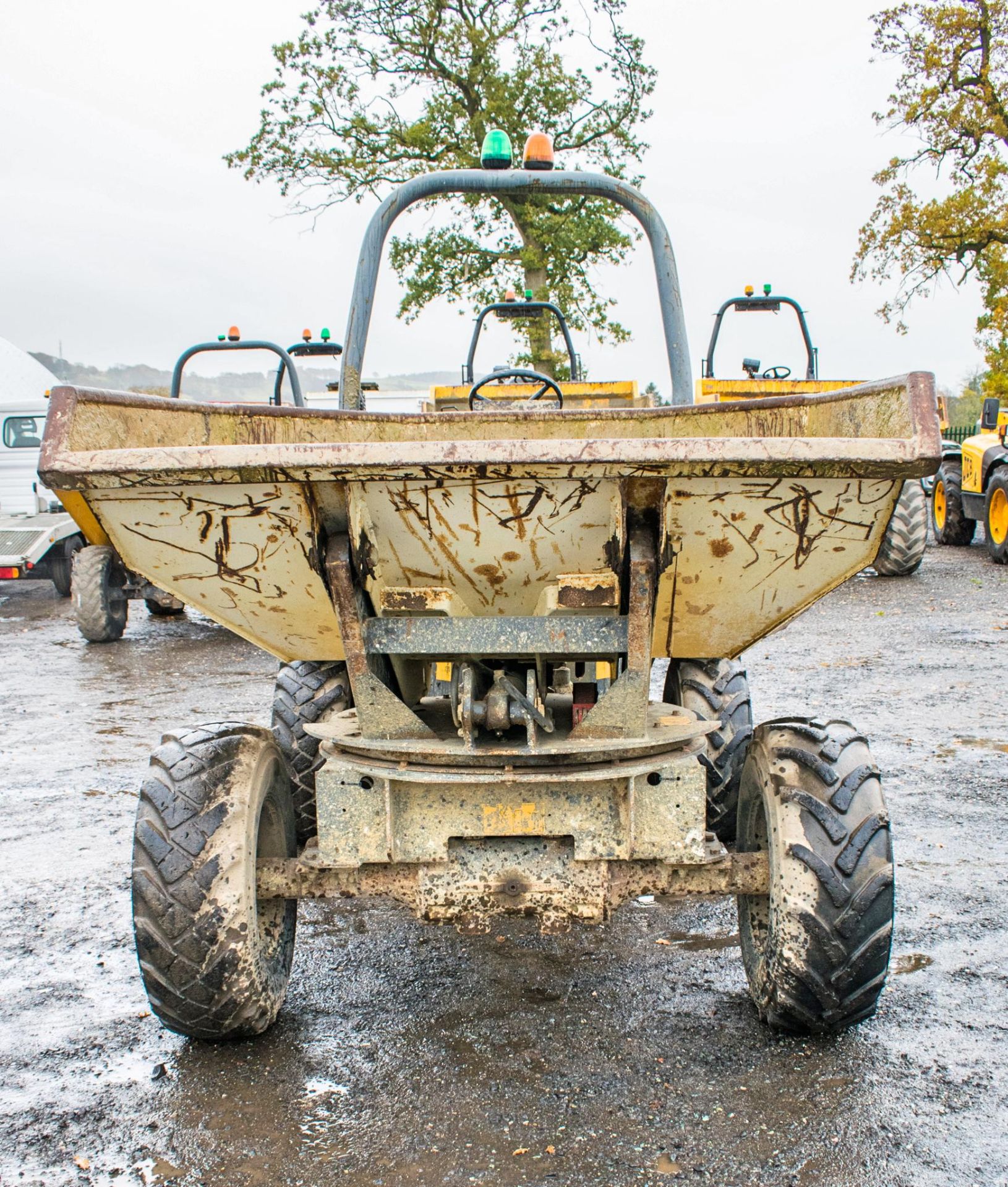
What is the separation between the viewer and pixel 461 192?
12.0 feet

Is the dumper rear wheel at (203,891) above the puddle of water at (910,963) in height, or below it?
above

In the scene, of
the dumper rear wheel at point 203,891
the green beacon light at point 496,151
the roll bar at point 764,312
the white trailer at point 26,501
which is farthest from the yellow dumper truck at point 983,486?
the dumper rear wheel at point 203,891

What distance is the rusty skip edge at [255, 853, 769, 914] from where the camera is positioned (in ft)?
8.02

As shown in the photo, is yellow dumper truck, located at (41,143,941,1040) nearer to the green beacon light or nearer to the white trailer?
the green beacon light

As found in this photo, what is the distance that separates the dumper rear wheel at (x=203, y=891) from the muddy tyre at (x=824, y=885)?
117 cm

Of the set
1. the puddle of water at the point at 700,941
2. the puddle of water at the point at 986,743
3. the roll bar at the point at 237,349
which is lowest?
the puddle of water at the point at 700,941

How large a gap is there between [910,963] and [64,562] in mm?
11000

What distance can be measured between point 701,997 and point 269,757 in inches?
49.7

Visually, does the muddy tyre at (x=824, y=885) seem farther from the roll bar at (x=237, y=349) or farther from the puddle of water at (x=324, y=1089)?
the roll bar at (x=237, y=349)

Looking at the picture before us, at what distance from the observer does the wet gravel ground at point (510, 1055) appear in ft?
7.13

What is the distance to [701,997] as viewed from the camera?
2830 millimetres

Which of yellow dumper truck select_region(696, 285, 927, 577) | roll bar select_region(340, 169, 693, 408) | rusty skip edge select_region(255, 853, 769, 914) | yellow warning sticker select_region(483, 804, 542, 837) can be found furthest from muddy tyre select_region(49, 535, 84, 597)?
yellow warning sticker select_region(483, 804, 542, 837)

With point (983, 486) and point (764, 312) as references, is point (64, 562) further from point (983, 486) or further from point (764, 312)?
point (983, 486)

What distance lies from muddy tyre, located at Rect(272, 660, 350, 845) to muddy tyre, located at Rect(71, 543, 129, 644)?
572 centimetres
